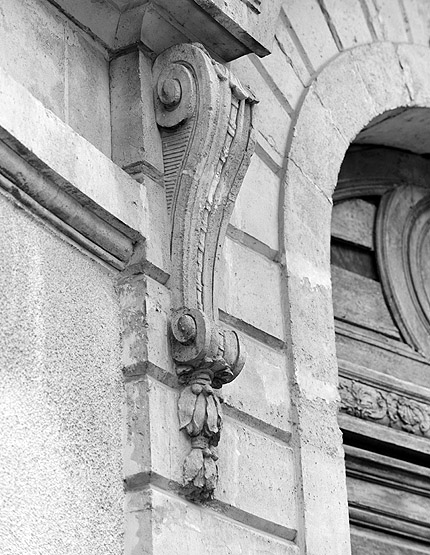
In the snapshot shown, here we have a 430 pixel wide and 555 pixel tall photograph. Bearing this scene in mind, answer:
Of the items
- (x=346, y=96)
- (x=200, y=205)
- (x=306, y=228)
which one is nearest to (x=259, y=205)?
(x=306, y=228)

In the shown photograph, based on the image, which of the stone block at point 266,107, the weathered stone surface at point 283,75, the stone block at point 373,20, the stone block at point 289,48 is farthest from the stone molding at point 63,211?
the stone block at point 373,20

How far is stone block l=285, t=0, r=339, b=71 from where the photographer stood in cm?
479

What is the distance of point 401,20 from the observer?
5.32 metres

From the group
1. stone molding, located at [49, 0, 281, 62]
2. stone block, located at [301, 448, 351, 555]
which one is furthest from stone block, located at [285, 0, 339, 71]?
stone block, located at [301, 448, 351, 555]

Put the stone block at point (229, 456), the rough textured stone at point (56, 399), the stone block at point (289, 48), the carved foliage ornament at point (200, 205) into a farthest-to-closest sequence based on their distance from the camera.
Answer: the stone block at point (289, 48), the carved foliage ornament at point (200, 205), the stone block at point (229, 456), the rough textured stone at point (56, 399)

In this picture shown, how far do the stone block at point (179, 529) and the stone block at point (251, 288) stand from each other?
634 millimetres

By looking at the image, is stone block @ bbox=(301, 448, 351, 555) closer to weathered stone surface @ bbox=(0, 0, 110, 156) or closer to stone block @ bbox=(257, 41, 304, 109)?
weathered stone surface @ bbox=(0, 0, 110, 156)

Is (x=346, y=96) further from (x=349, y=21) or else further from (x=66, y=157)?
(x=66, y=157)

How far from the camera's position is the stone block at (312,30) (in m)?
4.79

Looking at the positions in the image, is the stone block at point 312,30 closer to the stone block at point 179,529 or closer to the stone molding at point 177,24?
the stone molding at point 177,24

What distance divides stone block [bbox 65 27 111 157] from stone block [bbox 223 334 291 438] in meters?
0.72

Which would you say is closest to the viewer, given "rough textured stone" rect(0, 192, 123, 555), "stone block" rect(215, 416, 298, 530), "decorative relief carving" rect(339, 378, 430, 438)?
"rough textured stone" rect(0, 192, 123, 555)

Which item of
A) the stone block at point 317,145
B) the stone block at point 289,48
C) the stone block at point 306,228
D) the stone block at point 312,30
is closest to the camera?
the stone block at point 306,228

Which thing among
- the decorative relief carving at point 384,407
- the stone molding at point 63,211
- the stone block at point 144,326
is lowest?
the stone block at point 144,326
